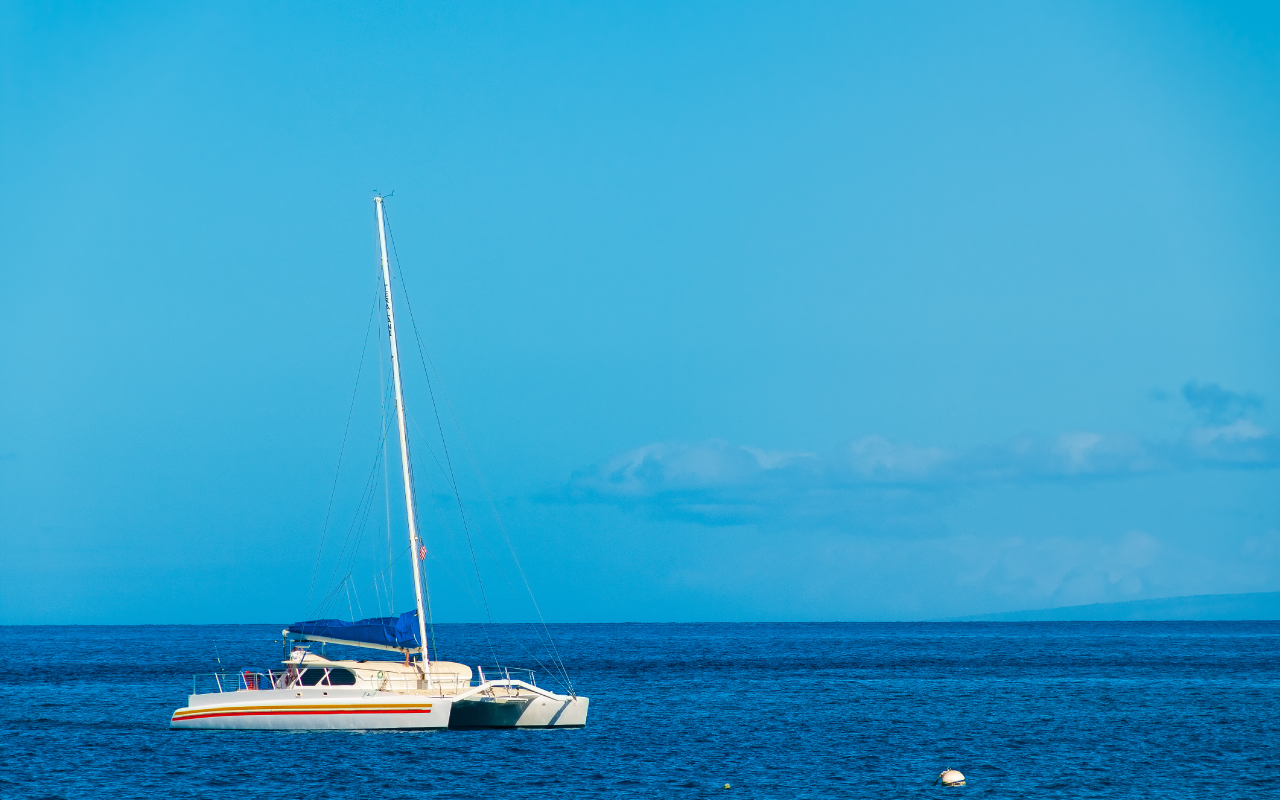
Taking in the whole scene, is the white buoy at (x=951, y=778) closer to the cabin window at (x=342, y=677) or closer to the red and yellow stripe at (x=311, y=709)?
the red and yellow stripe at (x=311, y=709)

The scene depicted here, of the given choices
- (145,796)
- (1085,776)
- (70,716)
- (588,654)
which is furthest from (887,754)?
(588,654)

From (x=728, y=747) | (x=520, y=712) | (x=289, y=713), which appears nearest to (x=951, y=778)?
(x=728, y=747)

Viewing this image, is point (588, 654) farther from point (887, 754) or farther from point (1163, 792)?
point (1163, 792)

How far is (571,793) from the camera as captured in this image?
140 feet

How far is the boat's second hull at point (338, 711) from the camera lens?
52.9 m

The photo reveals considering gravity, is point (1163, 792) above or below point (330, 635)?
below

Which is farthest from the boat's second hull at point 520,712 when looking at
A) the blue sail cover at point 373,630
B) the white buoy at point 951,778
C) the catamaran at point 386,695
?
the white buoy at point 951,778

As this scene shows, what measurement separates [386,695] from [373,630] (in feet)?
10.5

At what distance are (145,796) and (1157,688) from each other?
2595 inches

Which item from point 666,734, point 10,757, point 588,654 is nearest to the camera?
point 10,757

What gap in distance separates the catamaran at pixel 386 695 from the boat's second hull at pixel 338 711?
0.04 m

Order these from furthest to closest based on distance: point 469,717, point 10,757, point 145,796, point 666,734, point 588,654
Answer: point 588,654
point 666,734
point 469,717
point 10,757
point 145,796

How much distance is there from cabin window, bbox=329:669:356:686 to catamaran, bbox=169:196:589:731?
0.04 m

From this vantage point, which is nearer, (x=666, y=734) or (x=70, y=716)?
(x=666, y=734)
